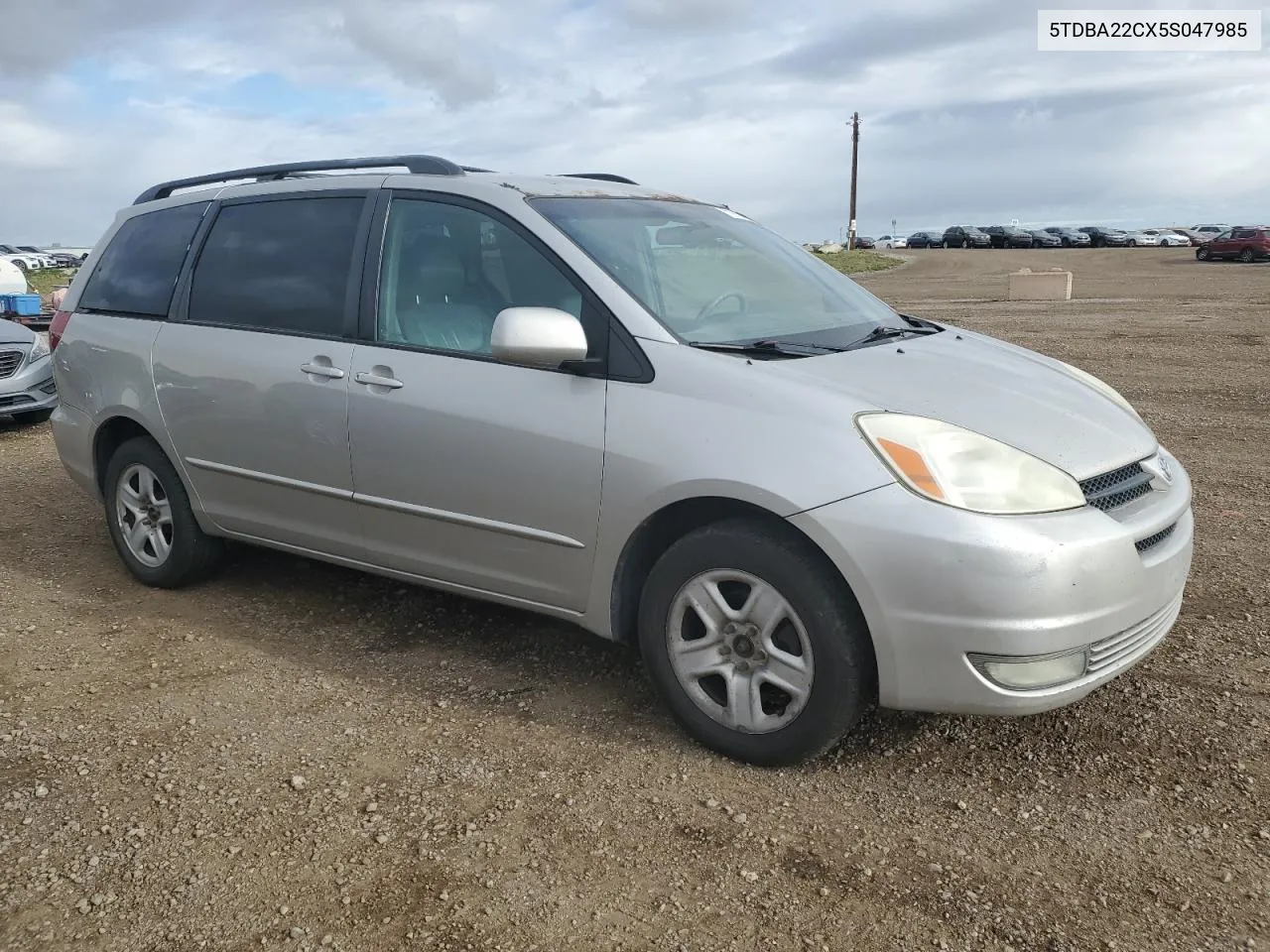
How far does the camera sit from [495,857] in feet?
9.61

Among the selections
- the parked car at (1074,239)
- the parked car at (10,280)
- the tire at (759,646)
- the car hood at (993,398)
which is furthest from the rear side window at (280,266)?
the parked car at (1074,239)

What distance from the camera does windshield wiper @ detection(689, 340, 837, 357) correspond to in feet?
11.5

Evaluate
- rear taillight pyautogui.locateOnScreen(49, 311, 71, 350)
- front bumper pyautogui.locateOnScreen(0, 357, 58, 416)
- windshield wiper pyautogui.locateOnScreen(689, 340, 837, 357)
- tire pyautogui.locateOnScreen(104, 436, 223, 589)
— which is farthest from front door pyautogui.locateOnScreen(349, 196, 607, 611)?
front bumper pyautogui.locateOnScreen(0, 357, 58, 416)

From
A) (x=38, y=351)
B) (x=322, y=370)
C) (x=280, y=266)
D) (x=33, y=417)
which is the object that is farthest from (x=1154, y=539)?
(x=33, y=417)

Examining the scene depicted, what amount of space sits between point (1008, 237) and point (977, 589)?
6448 cm

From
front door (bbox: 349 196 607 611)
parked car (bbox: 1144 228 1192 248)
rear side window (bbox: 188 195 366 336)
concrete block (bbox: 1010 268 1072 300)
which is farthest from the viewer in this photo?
parked car (bbox: 1144 228 1192 248)

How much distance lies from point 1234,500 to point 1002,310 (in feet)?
49.6

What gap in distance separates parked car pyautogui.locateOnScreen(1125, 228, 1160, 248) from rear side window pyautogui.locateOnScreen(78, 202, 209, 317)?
208 feet

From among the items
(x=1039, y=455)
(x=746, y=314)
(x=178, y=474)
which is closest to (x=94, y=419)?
(x=178, y=474)

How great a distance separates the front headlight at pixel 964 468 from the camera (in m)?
2.98

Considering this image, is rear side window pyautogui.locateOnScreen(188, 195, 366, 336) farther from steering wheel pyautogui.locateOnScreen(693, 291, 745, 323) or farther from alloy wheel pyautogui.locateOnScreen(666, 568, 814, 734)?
alloy wheel pyautogui.locateOnScreen(666, 568, 814, 734)

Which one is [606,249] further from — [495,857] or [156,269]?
[156,269]

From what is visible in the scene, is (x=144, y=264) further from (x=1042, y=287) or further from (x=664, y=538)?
(x=1042, y=287)

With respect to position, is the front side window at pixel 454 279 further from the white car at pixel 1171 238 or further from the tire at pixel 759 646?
the white car at pixel 1171 238
